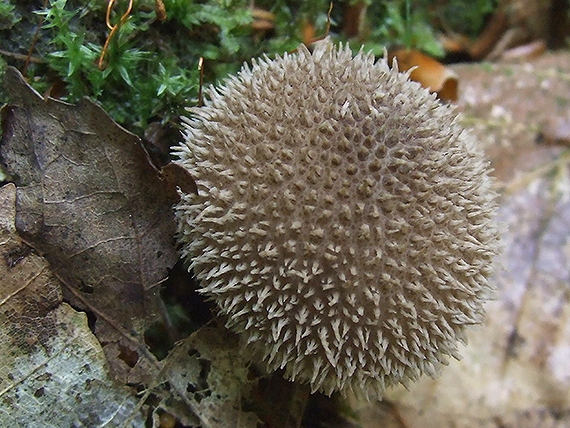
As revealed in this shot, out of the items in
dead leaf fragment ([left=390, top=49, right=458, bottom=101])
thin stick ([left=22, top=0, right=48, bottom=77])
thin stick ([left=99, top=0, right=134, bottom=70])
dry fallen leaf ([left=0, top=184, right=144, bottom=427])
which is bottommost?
dry fallen leaf ([left=0, top=184, right=144, bottom=427])

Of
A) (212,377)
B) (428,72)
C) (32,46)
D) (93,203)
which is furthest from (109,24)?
(428,72)

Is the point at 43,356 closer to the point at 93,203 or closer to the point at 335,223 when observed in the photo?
the point at 93,203

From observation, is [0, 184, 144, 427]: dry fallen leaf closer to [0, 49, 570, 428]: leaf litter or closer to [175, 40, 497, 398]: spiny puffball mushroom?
[0, 49, 570, 428]: leaf litter

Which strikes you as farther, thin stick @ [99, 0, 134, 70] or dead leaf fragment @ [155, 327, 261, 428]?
thin stick @ [99, 0, 134, 70]

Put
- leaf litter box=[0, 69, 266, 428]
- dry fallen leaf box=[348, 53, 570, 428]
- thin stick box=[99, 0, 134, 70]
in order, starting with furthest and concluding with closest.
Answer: dry fallen leaf box=[348, 53, 570, 428]
thin stick box=[99, 0, 134, 70]
leaf litter box=[0, 69, 266, 428]

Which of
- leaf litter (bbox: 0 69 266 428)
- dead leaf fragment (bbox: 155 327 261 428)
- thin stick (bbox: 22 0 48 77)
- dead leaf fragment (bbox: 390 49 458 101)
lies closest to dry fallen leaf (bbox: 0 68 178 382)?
leaf litter (bbox: 0 69 266 428)

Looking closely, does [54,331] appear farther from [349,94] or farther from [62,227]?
[349,94]

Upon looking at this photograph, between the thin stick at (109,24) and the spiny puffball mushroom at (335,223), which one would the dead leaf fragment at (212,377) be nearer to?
the spiny puffball mushroom at (335,223)
